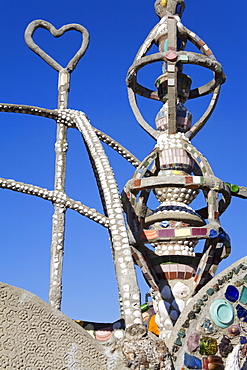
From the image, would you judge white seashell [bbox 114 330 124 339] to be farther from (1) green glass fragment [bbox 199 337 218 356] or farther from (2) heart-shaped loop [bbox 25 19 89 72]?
(2) heart-shaped loop [bbox 25 19 89 72]

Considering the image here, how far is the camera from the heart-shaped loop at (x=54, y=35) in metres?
13.7

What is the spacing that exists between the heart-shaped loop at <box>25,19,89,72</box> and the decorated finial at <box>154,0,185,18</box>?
6.28ft

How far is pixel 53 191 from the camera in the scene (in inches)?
494

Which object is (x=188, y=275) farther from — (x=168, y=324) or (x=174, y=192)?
(x=174, y=192)

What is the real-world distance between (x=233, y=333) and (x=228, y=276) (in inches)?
25.5

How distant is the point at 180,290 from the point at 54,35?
6647mm

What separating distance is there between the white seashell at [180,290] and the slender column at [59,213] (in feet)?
7.57

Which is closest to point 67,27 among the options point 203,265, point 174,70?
point 174,70

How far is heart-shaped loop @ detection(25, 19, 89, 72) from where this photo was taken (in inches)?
539

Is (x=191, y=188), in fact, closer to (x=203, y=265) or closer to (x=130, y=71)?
(x=203, y=265)

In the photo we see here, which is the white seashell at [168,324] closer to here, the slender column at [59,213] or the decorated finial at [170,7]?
the slender column at [59,213]

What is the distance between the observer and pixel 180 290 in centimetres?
1073

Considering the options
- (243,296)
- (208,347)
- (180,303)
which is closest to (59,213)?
(180,303)

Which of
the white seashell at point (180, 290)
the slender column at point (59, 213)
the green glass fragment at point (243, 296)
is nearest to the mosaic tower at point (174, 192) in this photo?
the white seashell at point (180, 290)
